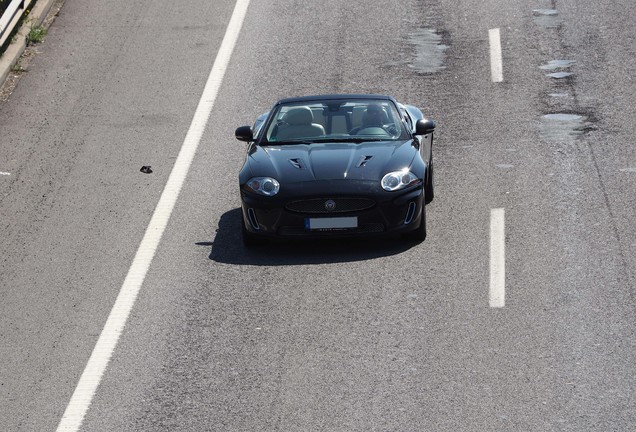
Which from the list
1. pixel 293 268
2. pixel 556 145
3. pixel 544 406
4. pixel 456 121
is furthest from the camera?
pixel 456 121

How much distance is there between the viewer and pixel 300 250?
42.2ft

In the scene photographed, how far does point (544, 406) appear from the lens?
885cm

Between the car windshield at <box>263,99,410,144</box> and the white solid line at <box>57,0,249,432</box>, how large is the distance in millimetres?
1552

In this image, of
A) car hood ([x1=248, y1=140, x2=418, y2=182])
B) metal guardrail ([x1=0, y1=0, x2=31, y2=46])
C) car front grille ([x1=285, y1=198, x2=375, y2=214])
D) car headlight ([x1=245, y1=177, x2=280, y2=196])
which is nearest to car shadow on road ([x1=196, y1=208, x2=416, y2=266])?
car front grille ([x1=285, y1=198, x2=375, y2=214])

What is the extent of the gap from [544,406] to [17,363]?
4283 mm

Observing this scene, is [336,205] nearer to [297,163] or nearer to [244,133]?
[297,163]

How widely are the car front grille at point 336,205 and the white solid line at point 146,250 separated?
171 centimetres

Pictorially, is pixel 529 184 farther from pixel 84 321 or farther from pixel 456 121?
pixel 84 321

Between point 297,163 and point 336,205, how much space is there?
0.78 meters

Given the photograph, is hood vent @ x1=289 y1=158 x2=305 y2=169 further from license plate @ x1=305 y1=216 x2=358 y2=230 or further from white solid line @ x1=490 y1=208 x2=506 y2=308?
white solid line @ x1=490 y1=208 x2=506 y2=308

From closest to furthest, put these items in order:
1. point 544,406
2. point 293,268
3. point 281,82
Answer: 1. point 544,406
2. point 293,268
3. point 281,82

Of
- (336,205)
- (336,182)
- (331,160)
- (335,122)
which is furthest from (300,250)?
(335,122)

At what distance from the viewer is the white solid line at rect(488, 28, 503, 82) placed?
61.5ft

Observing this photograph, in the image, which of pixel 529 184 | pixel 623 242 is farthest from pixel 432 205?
pixel 623 242
